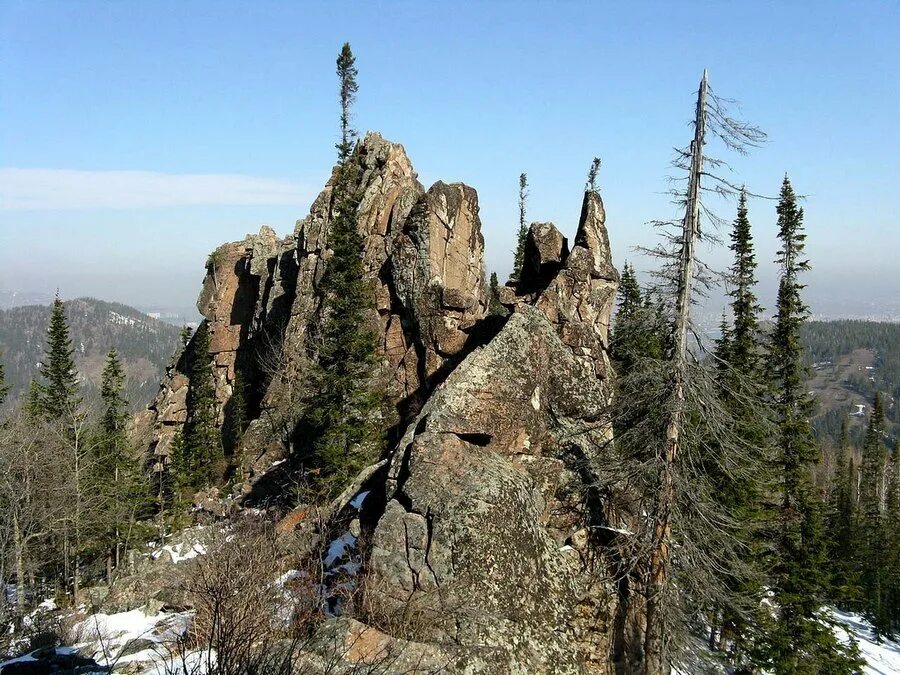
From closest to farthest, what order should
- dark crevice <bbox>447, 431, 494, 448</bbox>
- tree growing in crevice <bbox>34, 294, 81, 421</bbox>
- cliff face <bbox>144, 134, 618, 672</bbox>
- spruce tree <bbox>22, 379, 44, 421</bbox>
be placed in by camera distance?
1. cliff face <bbox>144, 134, 618, 672</bbox>
2. dark crevice <bbox>447, 431, 494, 448</bbox>
3. spruce tree <bbox>22, 379, 44, 421</bbox>
4. tree growing in crevice <bbox>34, 294, 81, 421</bbox>

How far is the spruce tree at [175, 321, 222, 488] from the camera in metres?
44.2

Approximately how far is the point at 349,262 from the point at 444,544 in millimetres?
22307

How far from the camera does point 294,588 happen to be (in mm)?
12383

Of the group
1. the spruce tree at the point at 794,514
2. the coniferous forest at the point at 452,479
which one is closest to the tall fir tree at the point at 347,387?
the coniferous forest at the point at 452,479

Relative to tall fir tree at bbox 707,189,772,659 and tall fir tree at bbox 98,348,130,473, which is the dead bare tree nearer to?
tall fir tree at bbox 707,189,772,659

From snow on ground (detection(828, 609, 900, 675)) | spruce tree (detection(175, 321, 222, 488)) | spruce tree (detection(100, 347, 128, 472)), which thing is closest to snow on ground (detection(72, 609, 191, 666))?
spruce tree (detection(100, 347, 128, 472))

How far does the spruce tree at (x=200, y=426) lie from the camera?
145 feet

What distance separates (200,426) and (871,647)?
50461 mm

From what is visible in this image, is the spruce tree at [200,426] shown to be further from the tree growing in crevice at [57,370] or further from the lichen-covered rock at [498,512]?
the lichen-covered rock at [498,512]

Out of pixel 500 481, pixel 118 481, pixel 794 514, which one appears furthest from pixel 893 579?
pixel 118 481

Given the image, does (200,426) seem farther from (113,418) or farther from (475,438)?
(475,438)

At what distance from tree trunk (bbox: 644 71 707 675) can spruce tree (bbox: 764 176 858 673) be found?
620 centimetres

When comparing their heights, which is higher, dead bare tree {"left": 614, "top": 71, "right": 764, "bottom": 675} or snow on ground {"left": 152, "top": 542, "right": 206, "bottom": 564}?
dead bare tree {"left": 614, "top": 71, "right": 764, "bottom": 675}

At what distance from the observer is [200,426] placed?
4669 centimetres
